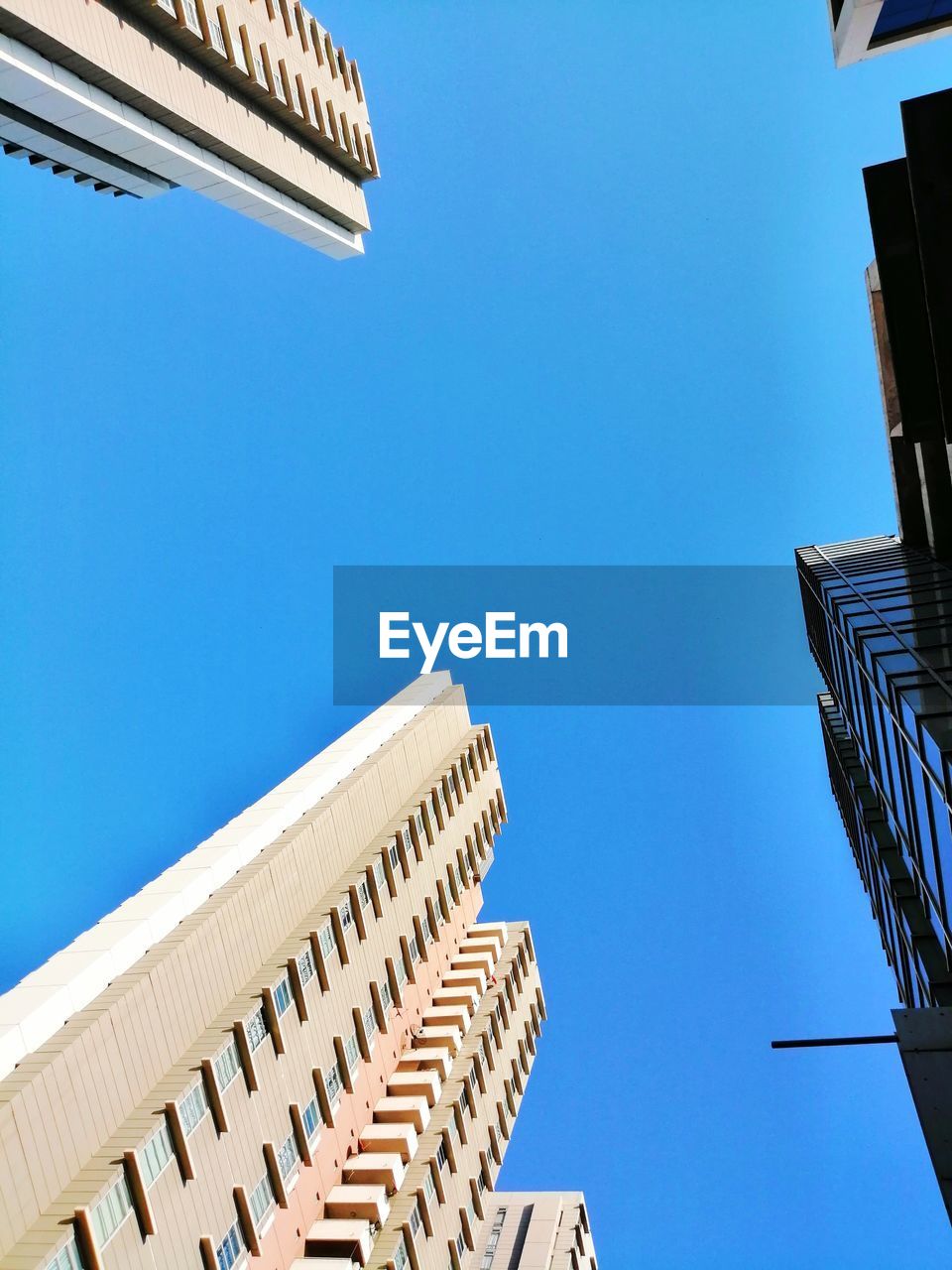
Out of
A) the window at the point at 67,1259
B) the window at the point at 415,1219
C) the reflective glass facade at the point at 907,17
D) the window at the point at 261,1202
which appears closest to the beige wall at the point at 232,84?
the reflective glass facade at the point at 907,17

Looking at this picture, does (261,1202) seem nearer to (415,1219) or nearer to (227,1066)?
(227,1066)

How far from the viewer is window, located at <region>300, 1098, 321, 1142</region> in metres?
27.5

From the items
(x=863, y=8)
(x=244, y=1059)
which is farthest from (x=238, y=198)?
(x=244, y=1059)

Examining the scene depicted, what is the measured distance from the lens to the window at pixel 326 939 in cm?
2976

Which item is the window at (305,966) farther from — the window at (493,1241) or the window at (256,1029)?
the window at (493,1241)

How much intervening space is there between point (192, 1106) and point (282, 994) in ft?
17.2

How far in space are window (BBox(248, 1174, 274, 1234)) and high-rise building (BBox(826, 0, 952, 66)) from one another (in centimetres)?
3249

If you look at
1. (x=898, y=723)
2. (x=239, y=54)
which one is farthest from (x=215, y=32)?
(x=898, y=723)

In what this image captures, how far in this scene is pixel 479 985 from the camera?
43.3 m

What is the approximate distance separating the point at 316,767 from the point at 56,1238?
2211 centimetres

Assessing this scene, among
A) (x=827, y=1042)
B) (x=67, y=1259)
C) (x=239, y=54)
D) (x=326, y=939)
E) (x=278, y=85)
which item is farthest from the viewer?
(x=278, y=85)

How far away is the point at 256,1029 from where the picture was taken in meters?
25.2

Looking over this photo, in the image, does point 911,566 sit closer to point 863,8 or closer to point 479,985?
point 863,8

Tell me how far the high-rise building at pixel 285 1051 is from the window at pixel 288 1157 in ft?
0.24
